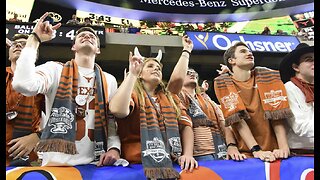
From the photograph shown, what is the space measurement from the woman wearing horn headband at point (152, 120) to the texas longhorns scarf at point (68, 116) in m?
0.11

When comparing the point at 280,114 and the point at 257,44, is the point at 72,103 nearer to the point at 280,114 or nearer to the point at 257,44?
the point at 280,114

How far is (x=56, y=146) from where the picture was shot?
1.81 metres

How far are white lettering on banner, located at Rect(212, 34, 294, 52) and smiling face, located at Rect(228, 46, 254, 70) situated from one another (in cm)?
638

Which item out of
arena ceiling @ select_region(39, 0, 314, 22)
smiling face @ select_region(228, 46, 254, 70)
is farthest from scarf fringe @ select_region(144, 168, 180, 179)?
arena ceiling @ select_region(39, 0, 314, 22)

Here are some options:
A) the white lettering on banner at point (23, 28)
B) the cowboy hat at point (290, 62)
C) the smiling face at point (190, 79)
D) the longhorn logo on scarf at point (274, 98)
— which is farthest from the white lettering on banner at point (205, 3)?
the longhorn logo on scarf at point (274, 98)

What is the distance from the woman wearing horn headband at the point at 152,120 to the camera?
6.32 ft

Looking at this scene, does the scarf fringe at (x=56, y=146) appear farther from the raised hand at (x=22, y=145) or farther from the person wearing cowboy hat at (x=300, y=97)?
the person wearing cowboy hat at (x=300, y=97)

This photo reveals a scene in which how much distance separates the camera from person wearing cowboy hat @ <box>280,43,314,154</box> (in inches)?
89.9

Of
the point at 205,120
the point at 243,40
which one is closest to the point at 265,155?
the point at 205,120

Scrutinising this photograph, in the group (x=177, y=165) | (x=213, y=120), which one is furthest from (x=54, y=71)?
(x=213, y=120)

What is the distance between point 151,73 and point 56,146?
81 cm

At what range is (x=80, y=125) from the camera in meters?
2.02
